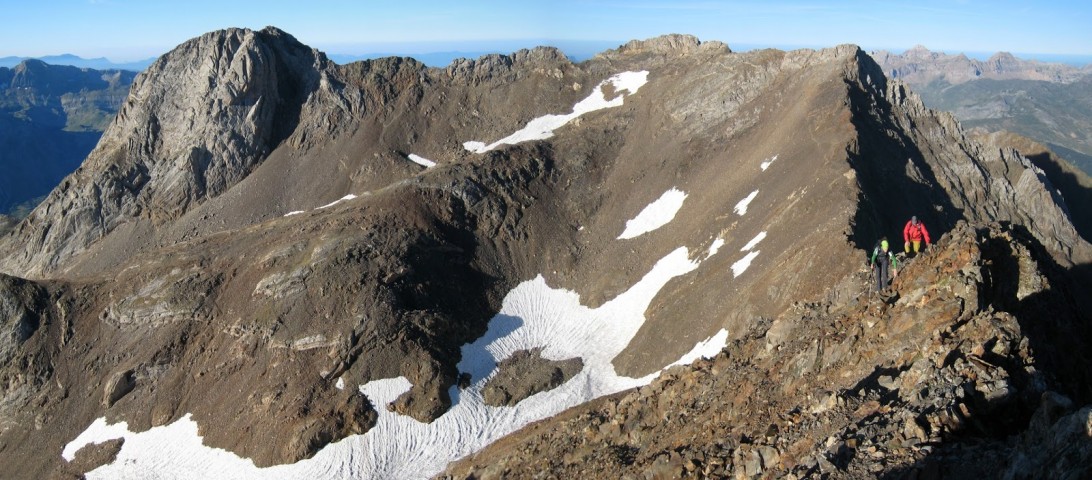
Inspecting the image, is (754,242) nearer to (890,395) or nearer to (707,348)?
(707,348)

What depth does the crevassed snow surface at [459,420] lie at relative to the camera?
1907 inches

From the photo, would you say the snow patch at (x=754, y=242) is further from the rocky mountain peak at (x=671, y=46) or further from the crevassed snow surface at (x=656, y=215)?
the rocky mountain peak at (x=671, y=46)

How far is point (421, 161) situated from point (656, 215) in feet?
114

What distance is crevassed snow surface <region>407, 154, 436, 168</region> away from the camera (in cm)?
8800

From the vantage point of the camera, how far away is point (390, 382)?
2137 inches

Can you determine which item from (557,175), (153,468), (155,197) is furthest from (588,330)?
(155,197)

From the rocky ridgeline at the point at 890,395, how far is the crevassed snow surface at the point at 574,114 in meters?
62.5

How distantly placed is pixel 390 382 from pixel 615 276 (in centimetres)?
2387

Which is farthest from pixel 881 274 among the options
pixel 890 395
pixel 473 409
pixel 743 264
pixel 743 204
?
pixel 473 409

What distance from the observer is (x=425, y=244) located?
66312mm

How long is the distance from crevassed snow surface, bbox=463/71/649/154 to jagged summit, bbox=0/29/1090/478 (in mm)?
503

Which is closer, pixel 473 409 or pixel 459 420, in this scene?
pixel 459 420

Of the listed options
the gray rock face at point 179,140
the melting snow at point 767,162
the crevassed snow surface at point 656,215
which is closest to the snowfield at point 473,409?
the melting snow at point 767,162

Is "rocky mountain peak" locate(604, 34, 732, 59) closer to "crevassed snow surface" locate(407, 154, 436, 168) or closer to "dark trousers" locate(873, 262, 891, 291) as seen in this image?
"crevassed snow surface" locate(407, 154, 436, 168)
